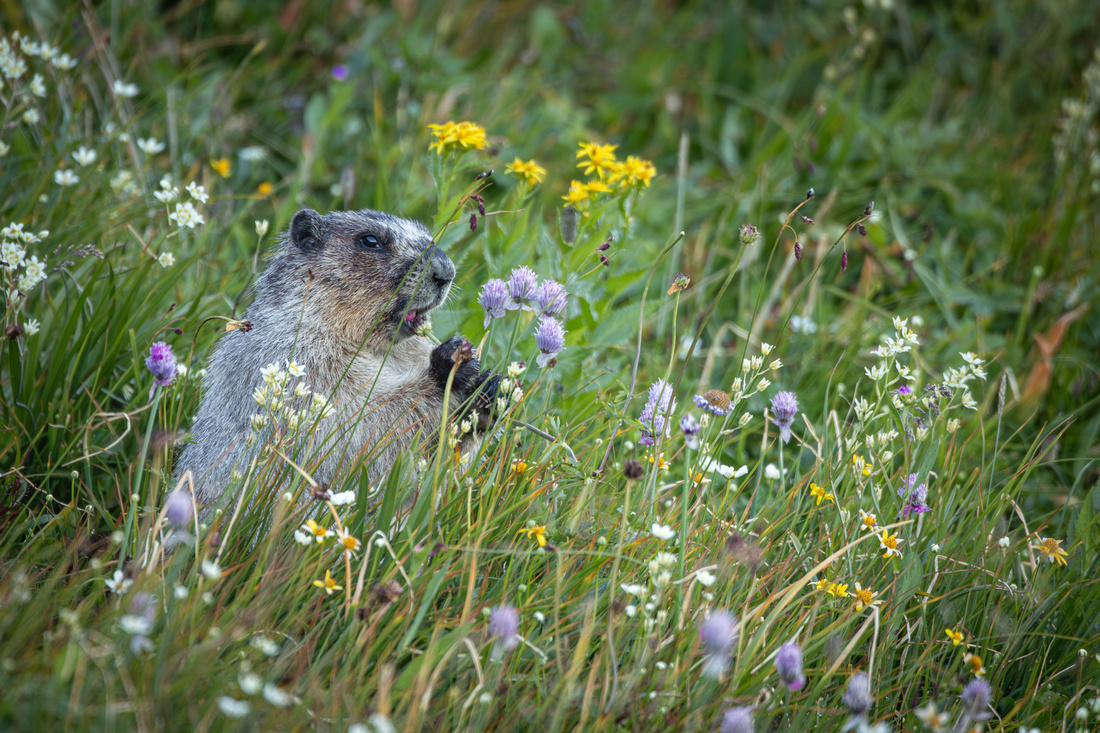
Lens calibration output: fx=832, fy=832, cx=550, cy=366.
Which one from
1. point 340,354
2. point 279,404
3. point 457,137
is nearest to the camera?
point 279,404

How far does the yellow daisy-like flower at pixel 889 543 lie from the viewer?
305cm

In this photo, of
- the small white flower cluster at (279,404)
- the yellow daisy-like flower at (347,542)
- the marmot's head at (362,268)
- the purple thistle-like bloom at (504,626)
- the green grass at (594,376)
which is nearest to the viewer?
the purple thistle-like bloom at (504,626)

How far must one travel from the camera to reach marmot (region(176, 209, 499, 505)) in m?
3.44

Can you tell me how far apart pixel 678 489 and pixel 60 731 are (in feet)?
8.18

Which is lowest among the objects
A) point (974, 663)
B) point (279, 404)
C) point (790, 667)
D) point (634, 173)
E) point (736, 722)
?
point (974, 663)

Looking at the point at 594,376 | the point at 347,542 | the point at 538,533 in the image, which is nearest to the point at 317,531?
the point at 347,542

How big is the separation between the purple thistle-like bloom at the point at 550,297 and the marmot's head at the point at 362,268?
0.84 m

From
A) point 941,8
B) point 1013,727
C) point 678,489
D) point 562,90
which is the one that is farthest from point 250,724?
point 941,8

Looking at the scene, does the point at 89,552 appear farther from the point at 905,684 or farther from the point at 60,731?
the point at 905,684

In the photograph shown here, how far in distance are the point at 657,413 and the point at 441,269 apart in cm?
128

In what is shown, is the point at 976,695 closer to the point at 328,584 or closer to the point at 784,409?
the point at 784,409

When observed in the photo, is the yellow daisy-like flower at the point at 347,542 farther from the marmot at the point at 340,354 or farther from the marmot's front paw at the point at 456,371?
the marmot's front paw at the point at 456,371

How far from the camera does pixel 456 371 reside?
3.58 metres

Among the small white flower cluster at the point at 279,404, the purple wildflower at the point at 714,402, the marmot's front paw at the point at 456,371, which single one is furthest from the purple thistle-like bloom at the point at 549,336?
the small white flower cluster at the point at 279,404
